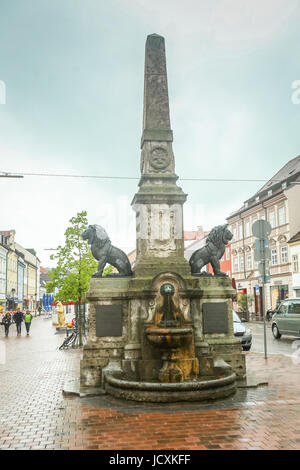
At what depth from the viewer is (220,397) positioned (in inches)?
272

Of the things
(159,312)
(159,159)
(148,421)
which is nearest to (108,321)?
(159,312)

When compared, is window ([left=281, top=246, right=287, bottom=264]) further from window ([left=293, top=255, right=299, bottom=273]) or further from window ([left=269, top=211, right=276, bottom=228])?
window ([left=269, top=211, right=276, bottom=228])

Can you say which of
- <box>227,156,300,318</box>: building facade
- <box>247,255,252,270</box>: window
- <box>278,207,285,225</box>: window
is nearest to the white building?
<box>227,156,300,318</box>: building facade

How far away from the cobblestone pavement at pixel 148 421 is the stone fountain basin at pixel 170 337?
3.70 ft

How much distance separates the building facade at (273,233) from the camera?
37.9 meters

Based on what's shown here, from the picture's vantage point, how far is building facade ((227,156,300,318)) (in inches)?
1492

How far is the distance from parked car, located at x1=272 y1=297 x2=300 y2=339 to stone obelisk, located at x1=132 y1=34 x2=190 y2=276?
35.9 feet

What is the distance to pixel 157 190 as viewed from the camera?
30.1ft

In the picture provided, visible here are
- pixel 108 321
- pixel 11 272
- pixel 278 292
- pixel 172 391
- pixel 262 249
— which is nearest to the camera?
pixel 172 391

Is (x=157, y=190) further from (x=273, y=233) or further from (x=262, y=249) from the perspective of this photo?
(x=273, y=233)

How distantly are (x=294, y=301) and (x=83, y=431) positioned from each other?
15060mm

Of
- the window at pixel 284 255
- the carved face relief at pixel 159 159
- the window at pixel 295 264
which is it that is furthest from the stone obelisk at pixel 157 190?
the window at pixel 284 255

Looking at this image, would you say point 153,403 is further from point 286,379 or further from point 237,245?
point 237,245

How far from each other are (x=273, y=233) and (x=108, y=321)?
35.2 meters
